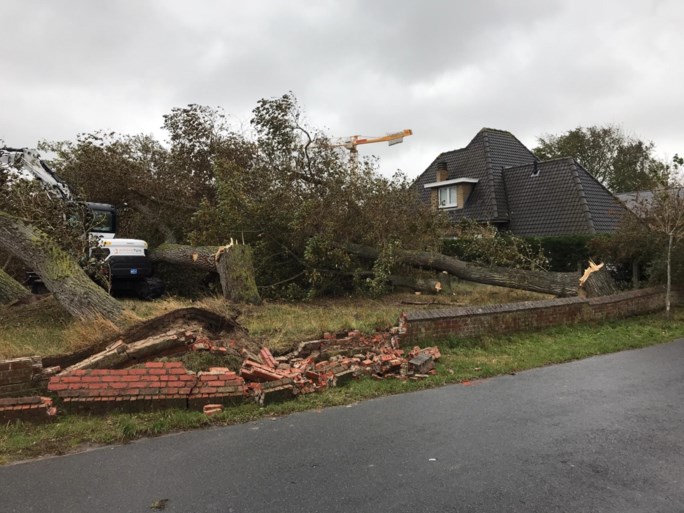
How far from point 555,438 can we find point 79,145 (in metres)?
16.9

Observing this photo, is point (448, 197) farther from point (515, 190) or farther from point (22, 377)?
point (22, 377)

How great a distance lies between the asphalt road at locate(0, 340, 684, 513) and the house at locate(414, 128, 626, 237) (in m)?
16.7

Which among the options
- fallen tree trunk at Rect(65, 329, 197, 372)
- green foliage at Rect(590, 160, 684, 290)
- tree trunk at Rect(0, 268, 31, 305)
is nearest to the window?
green foliage at Rect(590, 160, 684, 290)

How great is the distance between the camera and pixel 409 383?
632 centimetres

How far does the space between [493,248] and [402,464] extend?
11.1 m

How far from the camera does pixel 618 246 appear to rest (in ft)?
46.0

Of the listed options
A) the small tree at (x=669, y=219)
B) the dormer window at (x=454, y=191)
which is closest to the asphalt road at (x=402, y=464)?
the small tree at (x=669, y=219)

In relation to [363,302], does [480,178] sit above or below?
above

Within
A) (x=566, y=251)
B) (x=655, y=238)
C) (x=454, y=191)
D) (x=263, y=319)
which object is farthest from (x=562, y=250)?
(x=454, y=191)

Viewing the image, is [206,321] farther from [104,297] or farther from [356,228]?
[356,228]

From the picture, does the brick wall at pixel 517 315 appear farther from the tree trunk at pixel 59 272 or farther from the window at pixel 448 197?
the window at pixel 448 197

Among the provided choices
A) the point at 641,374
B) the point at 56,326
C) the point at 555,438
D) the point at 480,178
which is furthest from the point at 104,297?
the point at 480,178

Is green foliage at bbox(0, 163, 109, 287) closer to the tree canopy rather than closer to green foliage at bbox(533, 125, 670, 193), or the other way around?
the tree canopy

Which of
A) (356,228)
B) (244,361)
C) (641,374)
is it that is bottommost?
(641,374)
